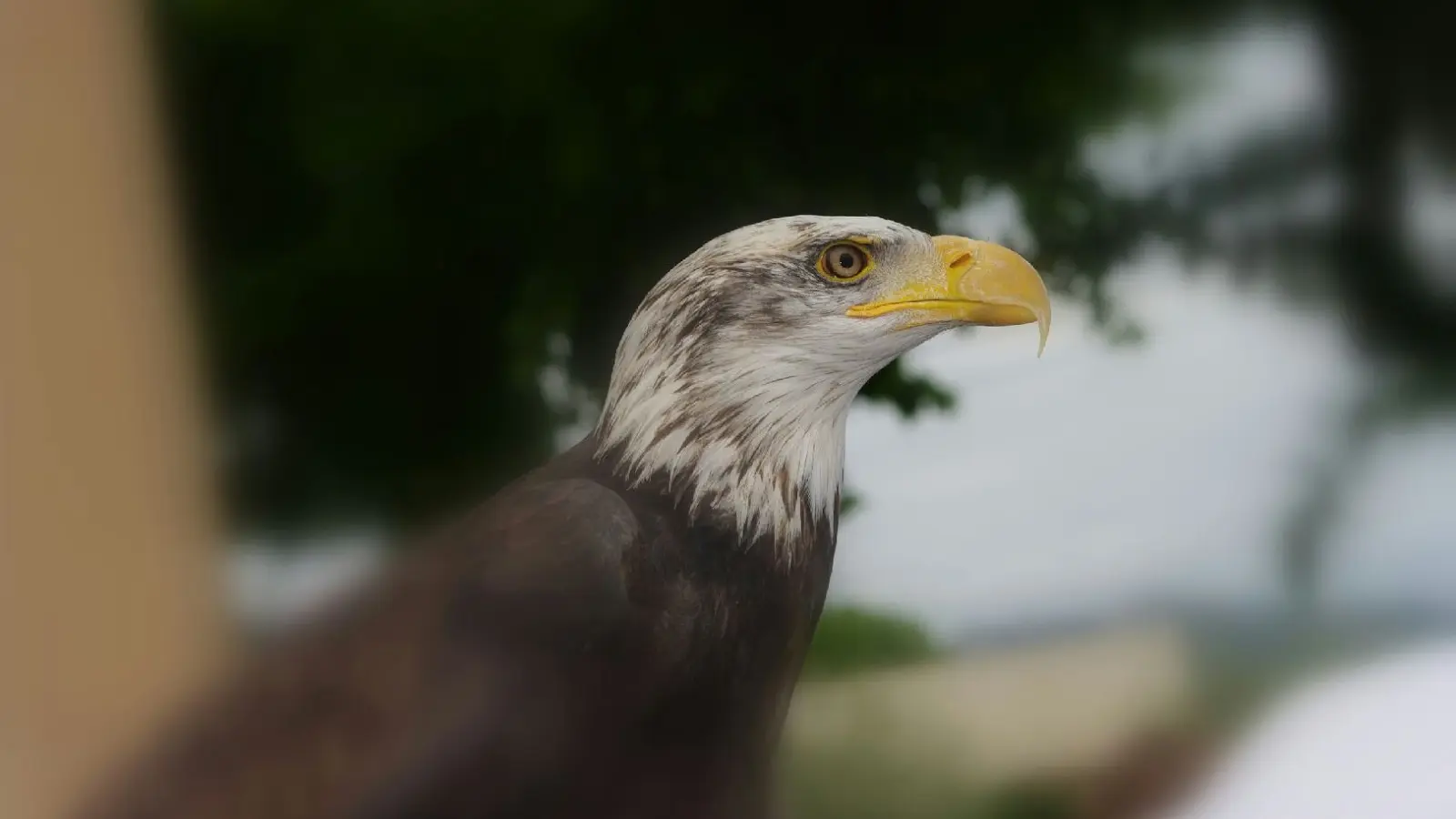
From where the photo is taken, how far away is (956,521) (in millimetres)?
975

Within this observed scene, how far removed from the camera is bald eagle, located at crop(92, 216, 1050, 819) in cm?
71

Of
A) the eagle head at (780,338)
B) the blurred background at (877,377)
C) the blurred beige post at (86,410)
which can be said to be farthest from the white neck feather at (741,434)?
the blurred beige post at (86,410)

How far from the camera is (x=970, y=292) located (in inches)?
29.5

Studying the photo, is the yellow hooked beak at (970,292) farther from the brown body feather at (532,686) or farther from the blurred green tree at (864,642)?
the blurred green tree at (864,642)

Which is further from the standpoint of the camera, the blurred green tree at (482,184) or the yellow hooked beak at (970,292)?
the blurred green tree at (482,184)

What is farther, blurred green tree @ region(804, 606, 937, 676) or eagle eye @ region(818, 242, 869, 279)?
blurred green tree @ region(804, 606, 937, 676)

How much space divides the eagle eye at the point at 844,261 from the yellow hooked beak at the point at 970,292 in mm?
27

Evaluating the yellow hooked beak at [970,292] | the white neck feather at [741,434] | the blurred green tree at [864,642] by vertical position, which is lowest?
the blurred green tree at [864,642]

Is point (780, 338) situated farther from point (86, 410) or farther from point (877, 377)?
point (86, 410)

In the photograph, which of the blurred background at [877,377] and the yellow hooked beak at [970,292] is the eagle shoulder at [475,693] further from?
the yellow hooked beak at [970,292]

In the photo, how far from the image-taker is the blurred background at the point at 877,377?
2.85 feet

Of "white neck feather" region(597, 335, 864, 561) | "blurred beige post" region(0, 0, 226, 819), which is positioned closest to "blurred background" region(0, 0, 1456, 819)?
"blurred beige post" region(0, 0, 226, 819)

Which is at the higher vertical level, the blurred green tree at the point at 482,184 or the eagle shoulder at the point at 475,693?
the blurred green tree at the point at 482,184

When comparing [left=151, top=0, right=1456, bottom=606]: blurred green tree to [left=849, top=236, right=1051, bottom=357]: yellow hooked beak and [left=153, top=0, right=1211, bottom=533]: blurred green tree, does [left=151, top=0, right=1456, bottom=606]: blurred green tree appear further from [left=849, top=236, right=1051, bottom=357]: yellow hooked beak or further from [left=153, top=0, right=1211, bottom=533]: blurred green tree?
[left=849, top=236, right=1051, bottom=357]: yellow hooked beak
